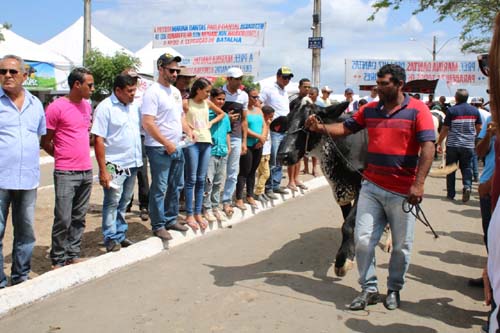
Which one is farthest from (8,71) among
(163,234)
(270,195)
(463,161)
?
(463,161)

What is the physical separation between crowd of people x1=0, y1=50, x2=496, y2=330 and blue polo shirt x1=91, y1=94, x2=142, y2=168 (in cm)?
1

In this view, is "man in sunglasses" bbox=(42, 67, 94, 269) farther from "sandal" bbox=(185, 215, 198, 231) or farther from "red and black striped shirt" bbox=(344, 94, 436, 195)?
"red and black striped shirt" bbox=(344, 94, 436, 195)

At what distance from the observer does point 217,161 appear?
7.07 metres

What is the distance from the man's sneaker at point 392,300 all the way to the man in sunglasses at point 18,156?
326 cm

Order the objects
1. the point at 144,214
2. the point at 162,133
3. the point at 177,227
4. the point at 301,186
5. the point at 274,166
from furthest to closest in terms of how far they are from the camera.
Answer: the point at 301,186
the point at 274,166
the point at 144,214
the point at 177,227
the point at 162,133

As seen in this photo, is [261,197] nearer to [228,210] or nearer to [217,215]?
Result: [228,210]

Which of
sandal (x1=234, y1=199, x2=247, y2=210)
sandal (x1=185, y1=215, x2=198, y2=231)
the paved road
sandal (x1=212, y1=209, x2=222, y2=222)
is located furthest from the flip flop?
sandal (x1=234, y1=199, x2=247, y2=210)

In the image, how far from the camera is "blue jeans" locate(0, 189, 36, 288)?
436cm

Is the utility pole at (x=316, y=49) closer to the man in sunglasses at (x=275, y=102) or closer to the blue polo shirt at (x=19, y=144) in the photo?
the man in sunglasses at (x=275, y=102)

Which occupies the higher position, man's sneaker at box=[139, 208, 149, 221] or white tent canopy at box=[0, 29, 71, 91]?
white tent canopy at box=[0, 29, 71, 91]

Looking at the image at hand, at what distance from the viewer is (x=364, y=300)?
14.1 ft

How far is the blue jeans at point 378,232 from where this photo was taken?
4309mm

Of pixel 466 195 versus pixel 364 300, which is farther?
pixel 466 195

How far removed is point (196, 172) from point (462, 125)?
19.1 feet
